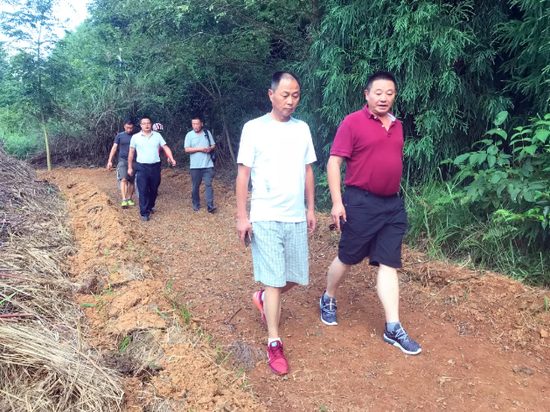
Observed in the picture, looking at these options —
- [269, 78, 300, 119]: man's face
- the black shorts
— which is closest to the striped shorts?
the black shorts

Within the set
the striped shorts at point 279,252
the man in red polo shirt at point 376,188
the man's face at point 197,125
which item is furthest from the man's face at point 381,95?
the man's face at point 197,125

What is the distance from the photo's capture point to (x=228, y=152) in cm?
1222

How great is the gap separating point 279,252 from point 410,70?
10.7 ft

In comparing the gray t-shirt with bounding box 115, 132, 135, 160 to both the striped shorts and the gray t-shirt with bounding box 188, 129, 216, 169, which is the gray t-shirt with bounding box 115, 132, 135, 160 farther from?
the striped shorts

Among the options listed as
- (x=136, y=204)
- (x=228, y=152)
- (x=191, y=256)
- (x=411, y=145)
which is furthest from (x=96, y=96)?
(x=411, y=145)

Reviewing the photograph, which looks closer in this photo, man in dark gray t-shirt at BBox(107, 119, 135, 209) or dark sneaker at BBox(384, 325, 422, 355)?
dark sneaker at BBox(384, 325, 422, 355)

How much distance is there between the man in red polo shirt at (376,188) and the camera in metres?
3.12

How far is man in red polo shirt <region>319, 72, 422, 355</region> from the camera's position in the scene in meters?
3.12

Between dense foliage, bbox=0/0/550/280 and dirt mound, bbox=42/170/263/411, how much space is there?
9.32ft

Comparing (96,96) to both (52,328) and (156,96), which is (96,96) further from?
(52,328)

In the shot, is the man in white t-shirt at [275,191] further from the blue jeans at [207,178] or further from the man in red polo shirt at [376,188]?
the blue jeans at [207,178]

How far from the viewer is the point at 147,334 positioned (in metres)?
3.01

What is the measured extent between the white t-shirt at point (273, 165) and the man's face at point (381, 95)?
628mm

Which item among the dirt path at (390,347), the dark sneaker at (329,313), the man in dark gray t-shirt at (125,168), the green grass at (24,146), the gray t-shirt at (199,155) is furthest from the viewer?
the green grass at (24,146)
